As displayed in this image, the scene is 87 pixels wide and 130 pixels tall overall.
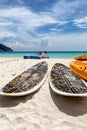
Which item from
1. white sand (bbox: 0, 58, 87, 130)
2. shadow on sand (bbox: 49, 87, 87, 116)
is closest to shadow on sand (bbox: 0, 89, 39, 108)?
white sand (bbox: 0, 58, 87, 130)

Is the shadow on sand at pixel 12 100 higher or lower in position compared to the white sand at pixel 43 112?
higher

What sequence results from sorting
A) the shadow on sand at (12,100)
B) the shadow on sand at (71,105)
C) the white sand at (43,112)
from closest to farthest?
the white sand at (43,112), the shadow on sand at (71,105), the shadow on sand at (12,100)

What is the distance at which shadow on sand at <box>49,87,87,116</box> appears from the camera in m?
3.84

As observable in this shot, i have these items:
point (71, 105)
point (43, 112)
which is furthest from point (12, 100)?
point (71, 105)

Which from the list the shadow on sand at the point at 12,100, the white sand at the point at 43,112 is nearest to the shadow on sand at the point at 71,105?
the white sand at the point at 43,112

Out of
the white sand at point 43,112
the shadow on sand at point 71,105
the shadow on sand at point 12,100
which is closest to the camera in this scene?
the white sand at point 43,112

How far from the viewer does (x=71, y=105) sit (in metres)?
4.11

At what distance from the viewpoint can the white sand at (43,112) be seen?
3287mm

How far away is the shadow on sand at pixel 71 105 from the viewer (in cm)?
384

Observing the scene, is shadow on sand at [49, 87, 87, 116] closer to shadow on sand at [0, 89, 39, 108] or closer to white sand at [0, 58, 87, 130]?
white sand at [0, 58, 87, 130]

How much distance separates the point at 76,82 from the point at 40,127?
1.97 m

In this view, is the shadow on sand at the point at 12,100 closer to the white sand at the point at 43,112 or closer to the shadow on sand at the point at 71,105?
the white sand at the point at 43,112

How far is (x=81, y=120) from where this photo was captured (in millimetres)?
3480

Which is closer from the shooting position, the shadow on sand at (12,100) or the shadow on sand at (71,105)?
the shadow on sand at (71,105)
